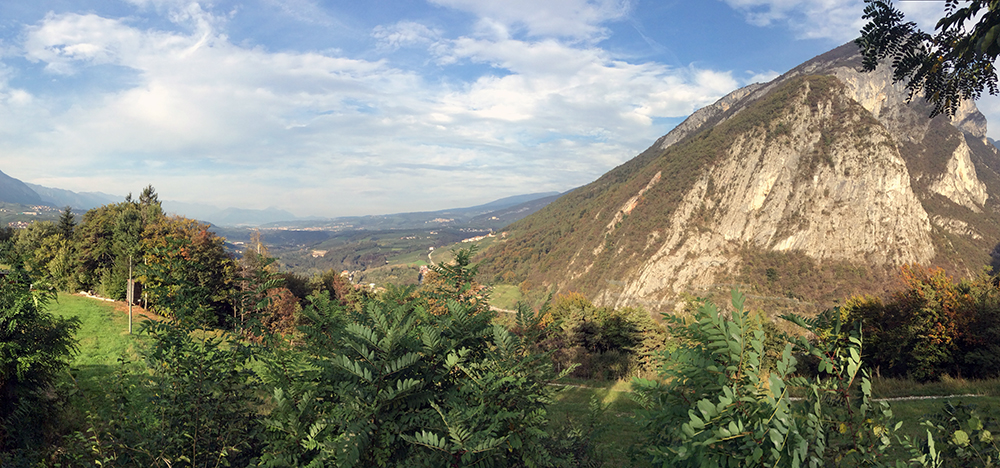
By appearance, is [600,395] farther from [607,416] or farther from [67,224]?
[67,224]

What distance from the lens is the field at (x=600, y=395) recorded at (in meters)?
3.21

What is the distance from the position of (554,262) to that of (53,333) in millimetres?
144491

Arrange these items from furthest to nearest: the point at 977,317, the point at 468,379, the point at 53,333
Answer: the point at 977,317 → the point at 53,333 → the point at 468,379

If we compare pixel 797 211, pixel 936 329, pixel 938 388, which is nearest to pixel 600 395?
pixel 938 388

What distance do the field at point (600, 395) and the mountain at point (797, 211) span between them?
87750 mm

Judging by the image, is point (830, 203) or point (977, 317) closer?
point (977, 317)

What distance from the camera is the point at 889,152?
359 feet

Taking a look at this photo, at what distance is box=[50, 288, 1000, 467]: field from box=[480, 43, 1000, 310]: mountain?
288 ft

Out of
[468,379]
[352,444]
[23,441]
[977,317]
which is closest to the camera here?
[352,444]

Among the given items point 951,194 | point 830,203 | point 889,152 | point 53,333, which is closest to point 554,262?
point 830,203

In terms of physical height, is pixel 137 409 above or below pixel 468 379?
below

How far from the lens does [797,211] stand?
116688mm

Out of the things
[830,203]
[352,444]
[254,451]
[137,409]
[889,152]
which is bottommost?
[254,451]

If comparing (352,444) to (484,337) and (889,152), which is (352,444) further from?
(889,152)
